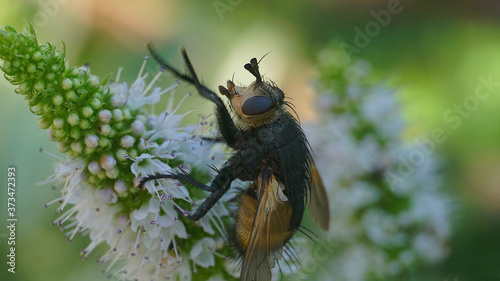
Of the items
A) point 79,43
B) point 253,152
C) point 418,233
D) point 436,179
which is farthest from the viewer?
point 79,43

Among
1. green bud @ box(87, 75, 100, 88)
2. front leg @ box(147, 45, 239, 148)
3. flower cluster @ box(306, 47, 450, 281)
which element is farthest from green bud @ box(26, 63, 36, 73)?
flower cluster @ box(306, 47, 450, 281)

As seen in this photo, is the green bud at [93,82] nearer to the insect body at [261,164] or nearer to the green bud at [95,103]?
the green bud at [95,103]

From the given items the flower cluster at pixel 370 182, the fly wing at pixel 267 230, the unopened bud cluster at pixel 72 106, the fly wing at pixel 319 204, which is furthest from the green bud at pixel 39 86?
the flower cluster at pixel 370 182

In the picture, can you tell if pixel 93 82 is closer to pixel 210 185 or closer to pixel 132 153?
pixel 132 153

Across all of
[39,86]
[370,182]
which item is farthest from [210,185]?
[370,182]

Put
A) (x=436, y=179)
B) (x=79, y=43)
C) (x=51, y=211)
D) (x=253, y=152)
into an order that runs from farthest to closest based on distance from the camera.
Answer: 1. (x=79, y=43)
2. (x=51, y=211)
3. (x=436, y=179)
4. (x=253, y=152)

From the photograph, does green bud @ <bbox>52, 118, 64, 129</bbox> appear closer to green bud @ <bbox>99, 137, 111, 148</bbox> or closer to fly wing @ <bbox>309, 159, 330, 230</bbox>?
green bud @ <bbox>99, 137, 111, 148</bbox>

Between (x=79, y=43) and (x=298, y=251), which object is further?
(x=79, y=43)

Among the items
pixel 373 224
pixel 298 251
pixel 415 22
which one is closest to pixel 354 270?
pixel 373 224

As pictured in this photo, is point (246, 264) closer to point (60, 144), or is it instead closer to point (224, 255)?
point (224, 255)
